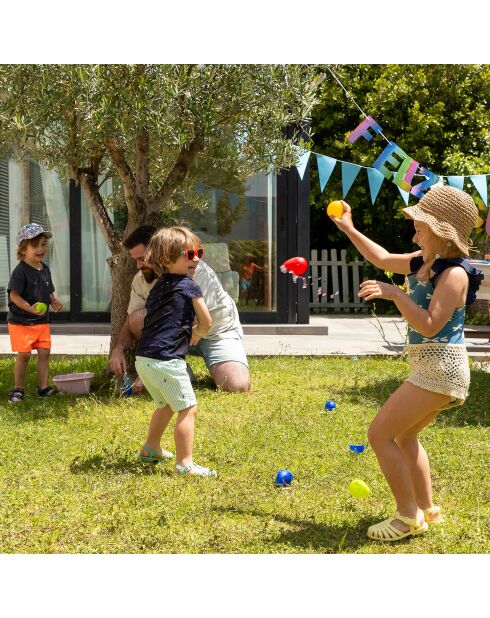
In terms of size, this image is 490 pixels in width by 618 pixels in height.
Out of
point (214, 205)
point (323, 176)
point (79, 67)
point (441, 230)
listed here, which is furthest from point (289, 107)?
point (214, 205)

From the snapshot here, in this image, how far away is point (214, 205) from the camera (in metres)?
13.3

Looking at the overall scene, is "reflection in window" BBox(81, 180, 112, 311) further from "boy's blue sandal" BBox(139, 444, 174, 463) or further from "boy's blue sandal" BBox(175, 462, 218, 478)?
"boy's blue sandal" BBox(175, 462, 218, 478)

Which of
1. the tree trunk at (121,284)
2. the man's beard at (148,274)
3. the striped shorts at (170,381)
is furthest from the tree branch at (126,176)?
the striped shorts at (170,381)

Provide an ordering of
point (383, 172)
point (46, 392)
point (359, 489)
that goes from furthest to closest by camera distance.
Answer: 1. point (383, 172)
2. point (46, 392)
3. point (359, 489)

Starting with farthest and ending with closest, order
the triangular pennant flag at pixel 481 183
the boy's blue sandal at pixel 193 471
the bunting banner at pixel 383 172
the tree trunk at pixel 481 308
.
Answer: the tree trunk at pixel 481 308 → the triangular pennant flag at pixel 481 183 → the bunting banner at pixel 383 172 → the boy's blue sandal at pixel 193 471

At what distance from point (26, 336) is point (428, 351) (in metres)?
4.60

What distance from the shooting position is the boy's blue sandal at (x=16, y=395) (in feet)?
23.9

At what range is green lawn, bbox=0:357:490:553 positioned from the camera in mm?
3793

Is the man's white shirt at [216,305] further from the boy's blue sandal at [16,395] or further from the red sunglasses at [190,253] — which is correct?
the red sunglasses at [190,253]

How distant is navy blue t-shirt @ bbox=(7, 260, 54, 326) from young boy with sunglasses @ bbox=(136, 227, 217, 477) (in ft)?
9.19

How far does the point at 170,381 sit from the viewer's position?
4.81 meters

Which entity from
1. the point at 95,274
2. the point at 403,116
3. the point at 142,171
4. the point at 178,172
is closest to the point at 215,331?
the point at 178,172

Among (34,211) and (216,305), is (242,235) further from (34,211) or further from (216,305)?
(216,305)

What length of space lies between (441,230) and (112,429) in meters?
3.25
